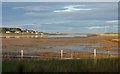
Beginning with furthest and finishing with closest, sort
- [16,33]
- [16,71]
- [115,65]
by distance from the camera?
[16,33], [115,65], [16,71]

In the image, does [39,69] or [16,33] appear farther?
[16,33]

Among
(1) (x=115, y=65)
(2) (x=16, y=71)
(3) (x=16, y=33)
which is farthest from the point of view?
(3) (x=16, y=33)

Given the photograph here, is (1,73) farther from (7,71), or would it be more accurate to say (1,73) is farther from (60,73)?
(60,73)

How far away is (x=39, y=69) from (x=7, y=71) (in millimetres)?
1090

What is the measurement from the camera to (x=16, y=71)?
31.8 ft

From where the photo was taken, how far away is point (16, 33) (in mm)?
101812

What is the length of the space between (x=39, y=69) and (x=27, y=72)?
49cm

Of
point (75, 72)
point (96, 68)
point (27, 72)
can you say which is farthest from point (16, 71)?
point (96, 68)

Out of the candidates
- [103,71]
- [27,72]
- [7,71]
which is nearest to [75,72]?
[103,71]

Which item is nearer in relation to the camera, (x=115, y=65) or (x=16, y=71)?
(x=16, y=71)

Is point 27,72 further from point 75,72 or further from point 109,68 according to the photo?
point 109,68

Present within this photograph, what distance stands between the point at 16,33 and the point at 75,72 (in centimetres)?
9318

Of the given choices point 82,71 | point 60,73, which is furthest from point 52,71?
point 82,71

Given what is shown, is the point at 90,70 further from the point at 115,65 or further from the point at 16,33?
the point at 16,33
